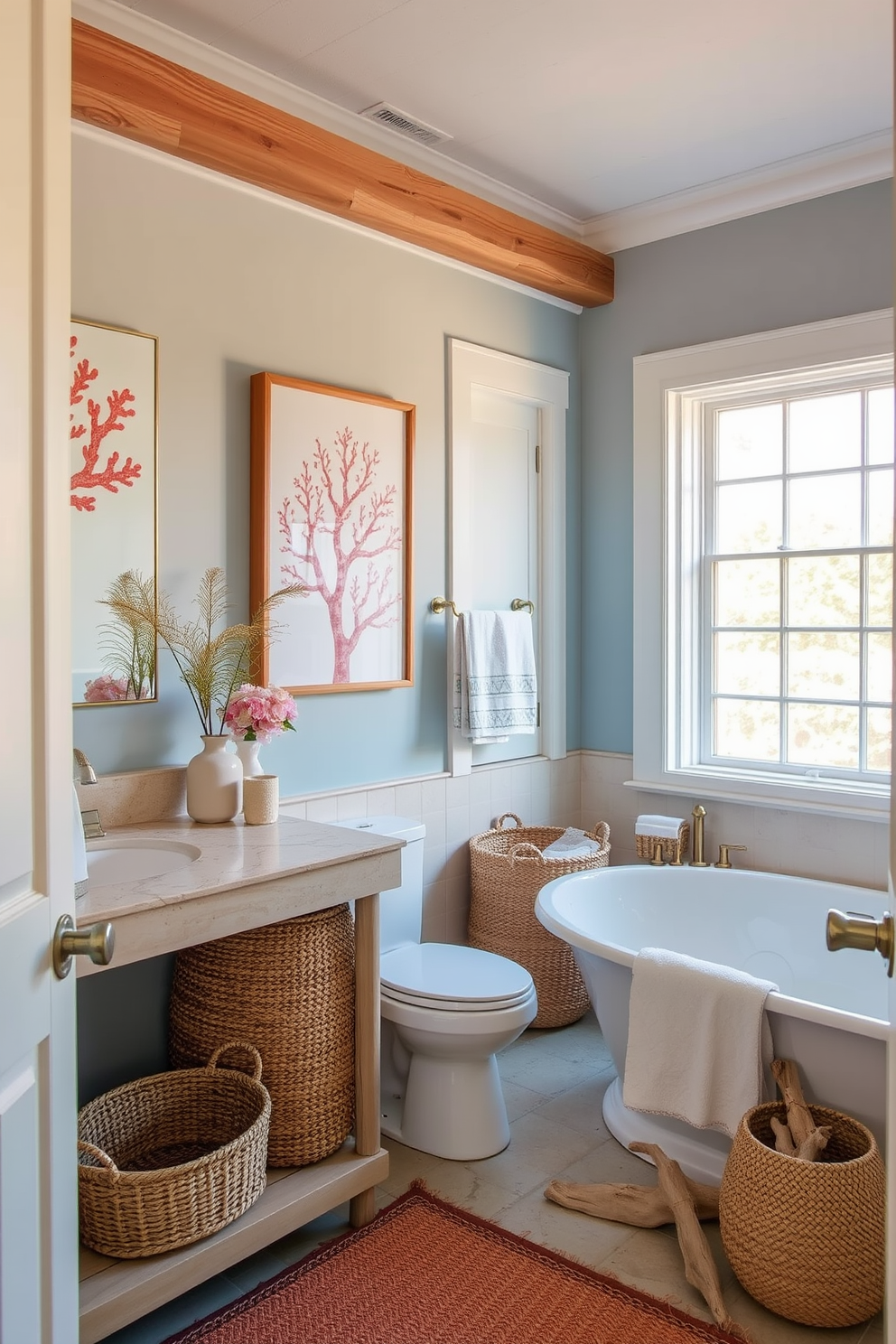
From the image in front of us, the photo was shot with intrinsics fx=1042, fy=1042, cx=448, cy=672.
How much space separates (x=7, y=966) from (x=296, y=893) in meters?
1.09

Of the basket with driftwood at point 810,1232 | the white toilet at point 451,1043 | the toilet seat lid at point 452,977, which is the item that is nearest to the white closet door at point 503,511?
the toilet seat lid at point 452,977

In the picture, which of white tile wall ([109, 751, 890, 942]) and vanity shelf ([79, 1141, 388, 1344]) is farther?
white tile wall ([109, 751, 890, 942])

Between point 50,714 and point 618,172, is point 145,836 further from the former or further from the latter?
point 618,172

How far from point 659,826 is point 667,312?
1791 millimetres

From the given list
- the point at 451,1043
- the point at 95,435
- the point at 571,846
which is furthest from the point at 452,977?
the point at 95,435

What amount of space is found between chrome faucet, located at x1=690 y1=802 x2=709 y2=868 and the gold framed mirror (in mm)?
1867

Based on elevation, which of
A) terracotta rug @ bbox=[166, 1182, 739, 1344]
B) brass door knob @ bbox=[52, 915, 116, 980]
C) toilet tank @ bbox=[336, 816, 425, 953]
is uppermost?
brass door knob @ bbox=[52, 915, 116, 980]

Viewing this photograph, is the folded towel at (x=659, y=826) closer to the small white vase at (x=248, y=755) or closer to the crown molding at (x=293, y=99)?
the small white vase at (x=248, y=755)

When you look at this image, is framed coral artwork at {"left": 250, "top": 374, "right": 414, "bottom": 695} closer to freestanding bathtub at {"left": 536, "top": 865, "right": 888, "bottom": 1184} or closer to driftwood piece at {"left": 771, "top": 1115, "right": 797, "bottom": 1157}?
freestanding bathtub at {"left": 536, "top": 865, "right": 888, "bottom": 1184}

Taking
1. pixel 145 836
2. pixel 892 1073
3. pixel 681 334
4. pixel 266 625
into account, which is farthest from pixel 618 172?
pixel 892 1073

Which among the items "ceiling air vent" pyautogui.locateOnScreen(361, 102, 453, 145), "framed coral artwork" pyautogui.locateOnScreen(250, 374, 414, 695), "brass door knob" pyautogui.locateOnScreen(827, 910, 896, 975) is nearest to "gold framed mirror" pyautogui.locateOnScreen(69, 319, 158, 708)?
"framed coral artwork" pyautogui.locateOnScreen(250, 374, 414, 695)

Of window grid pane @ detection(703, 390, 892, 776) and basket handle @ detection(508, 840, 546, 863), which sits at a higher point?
window grid pane @ detection(703, 390, 892, 776)

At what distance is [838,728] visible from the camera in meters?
3.40

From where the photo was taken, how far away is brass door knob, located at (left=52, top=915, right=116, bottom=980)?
116 centimetres
